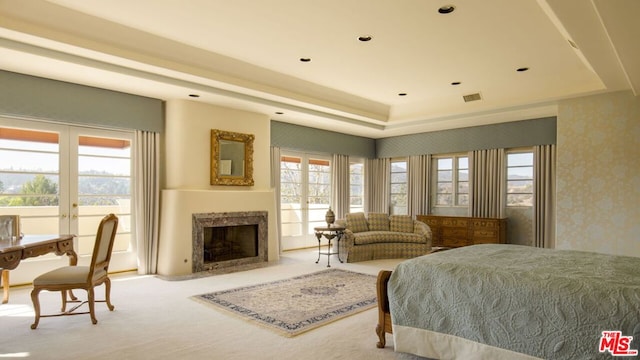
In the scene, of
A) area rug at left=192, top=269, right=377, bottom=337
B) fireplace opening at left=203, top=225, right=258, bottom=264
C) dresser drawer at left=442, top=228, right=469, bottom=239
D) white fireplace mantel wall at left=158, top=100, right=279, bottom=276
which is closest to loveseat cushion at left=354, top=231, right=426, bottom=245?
dresser drawer at left=442, top=228, right=469, bottom=239

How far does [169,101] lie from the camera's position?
600 cm

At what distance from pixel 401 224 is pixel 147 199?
4.50m

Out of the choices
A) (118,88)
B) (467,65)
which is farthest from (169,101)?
(467,65)

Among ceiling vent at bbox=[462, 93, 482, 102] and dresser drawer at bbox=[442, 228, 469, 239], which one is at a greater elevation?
ceiling vent at bbox=[462, 93, 482, 102]

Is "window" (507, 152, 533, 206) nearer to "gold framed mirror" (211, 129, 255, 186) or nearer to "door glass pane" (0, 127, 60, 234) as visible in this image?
"gold framed mirror" (211, 129, 255, 186)

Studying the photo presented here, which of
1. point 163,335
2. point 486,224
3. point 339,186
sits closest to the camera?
point 163,335

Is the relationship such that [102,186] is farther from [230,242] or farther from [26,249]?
[26,249]

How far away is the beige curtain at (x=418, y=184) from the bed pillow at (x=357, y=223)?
73.1 inches

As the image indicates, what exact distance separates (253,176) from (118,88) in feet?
8.29

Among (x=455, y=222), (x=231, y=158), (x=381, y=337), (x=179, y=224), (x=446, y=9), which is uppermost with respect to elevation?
(x=446, y=9)

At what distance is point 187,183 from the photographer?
19.6 feet

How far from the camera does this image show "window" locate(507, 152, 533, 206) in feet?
24.5

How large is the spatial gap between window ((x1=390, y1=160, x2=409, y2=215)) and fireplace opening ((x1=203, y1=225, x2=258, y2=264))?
4053 millimetres

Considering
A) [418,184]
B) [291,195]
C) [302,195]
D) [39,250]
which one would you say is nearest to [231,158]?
[291,195]
